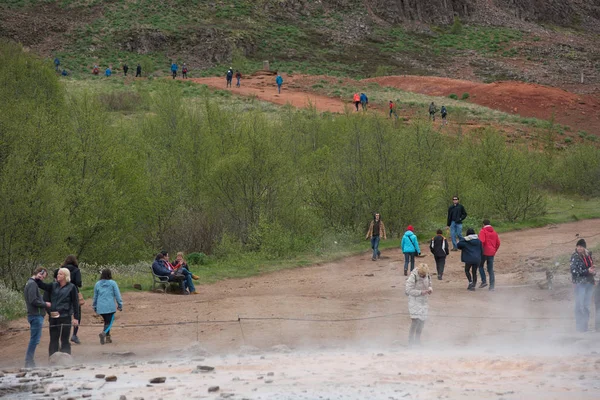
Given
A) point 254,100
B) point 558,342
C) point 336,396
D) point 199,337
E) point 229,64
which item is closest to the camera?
point 336,396

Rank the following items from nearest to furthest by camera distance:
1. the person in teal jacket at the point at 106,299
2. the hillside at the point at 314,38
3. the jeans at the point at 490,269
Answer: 1. the person in teal jacket at the point at 106,299
2. the jeans at the point at 490,269
3. the hillside at the point at 314,38

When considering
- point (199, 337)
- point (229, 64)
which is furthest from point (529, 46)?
point (199, 337)

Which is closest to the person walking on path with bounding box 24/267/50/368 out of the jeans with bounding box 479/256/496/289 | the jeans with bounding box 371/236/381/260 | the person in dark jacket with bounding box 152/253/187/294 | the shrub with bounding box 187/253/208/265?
the person in dark jacket with bounding box 152/253/187/294

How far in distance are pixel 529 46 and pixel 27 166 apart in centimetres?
8982

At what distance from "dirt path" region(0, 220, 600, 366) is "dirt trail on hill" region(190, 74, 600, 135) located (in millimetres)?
37605

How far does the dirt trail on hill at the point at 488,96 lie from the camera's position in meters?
63.6

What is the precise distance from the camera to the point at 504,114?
63031mm

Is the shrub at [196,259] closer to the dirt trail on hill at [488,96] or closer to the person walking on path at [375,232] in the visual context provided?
the person walking on path at [375,232]

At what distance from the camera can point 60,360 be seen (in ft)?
44.8

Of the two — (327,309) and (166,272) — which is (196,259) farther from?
(327,309)

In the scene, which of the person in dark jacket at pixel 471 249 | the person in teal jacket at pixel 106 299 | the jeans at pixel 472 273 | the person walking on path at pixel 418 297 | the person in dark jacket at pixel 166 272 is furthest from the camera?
the person in dark jacket at pixel 166 272

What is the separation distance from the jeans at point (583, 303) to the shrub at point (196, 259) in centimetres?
1269

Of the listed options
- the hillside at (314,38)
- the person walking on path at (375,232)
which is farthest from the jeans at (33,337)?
the hillside at (314,38)

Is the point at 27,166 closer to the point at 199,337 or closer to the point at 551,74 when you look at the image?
the point at 199,337
